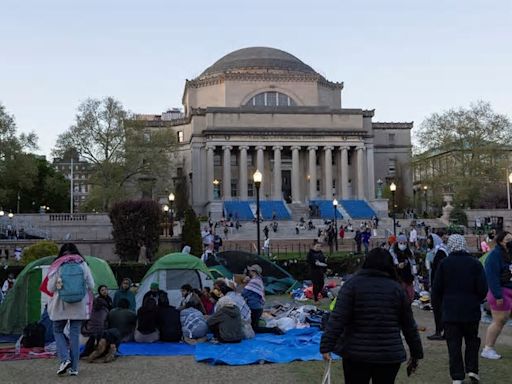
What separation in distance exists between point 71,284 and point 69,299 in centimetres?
22

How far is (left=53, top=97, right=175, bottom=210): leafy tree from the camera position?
56.3 metres

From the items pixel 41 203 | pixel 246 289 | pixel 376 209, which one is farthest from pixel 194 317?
pixel 41 203

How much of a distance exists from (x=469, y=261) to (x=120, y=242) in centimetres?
2579

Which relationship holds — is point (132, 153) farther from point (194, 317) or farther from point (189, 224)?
point (194, 317)

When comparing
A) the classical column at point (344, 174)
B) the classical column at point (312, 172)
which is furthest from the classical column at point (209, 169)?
the classical column at point (344, 174)

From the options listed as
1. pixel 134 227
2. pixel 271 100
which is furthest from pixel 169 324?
pixel 271 100

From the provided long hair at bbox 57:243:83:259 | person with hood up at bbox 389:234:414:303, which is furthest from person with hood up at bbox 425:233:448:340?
long hair at bbox 57:243:83:259

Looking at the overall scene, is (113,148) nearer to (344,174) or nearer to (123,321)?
(344,174)

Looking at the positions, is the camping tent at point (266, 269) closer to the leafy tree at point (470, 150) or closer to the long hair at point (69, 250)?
the long hair at point (69, 250)

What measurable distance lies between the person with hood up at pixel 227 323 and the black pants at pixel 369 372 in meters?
6.76

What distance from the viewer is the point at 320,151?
72.5 meters

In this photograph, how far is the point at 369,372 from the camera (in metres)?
5.22

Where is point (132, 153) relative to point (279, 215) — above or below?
above

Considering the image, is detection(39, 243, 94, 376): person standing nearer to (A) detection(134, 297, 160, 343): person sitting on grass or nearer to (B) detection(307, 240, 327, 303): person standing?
(A) detection(134, 297, 160, 343): person sitting on grass
